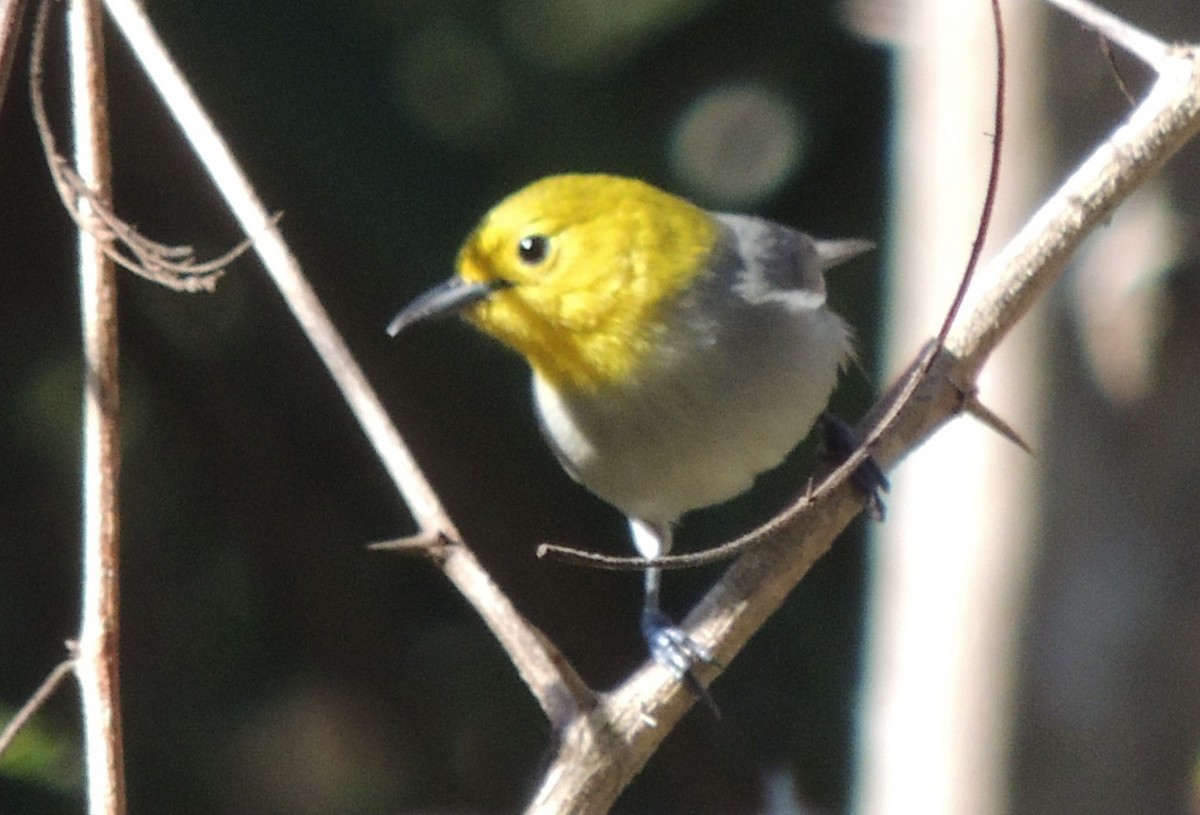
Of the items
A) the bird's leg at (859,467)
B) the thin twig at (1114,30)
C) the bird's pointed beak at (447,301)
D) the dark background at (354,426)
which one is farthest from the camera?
the dark background at (354,426)

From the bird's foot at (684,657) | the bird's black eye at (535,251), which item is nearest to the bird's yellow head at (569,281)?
the bird's black eye at (535,251)

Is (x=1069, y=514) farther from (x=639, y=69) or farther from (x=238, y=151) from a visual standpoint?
(x=238, y=151)

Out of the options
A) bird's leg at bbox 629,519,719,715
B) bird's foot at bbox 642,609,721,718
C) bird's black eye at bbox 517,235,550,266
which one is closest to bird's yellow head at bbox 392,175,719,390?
bird's black eye at bbox 517,235,550,266

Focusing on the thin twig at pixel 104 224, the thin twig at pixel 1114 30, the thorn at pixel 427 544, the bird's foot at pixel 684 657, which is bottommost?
the bird's foot at pixel 684 657

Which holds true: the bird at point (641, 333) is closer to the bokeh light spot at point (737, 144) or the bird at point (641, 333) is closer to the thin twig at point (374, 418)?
the thin twig at point (374, 418)

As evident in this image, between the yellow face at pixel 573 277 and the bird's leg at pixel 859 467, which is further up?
the yellow face at pixel 573 277

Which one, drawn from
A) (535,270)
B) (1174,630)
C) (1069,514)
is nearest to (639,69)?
(535,270)

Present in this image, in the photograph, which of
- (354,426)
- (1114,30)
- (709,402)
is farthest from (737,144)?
(1114,30)
